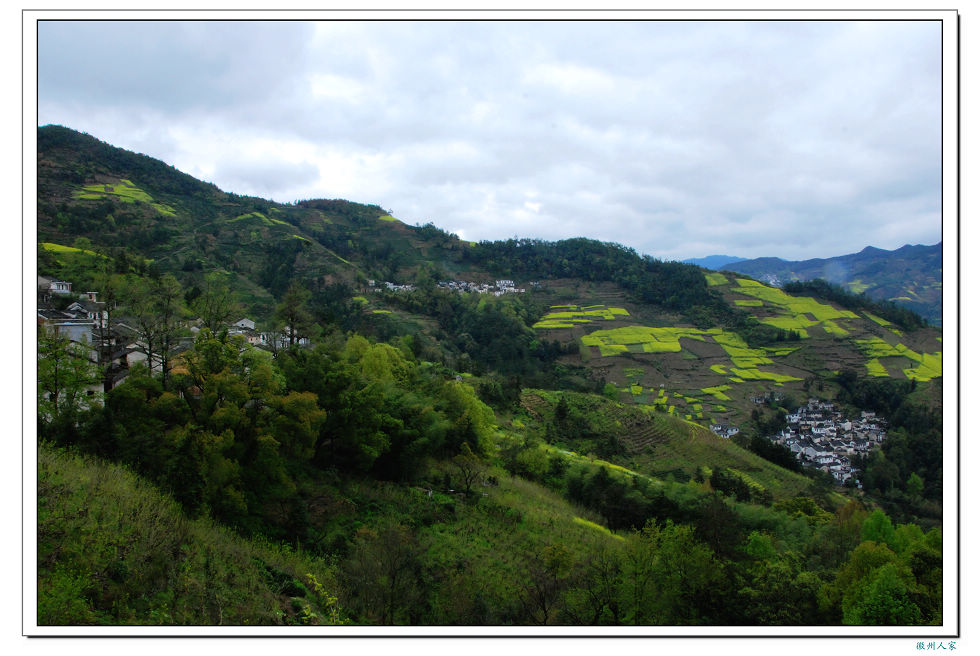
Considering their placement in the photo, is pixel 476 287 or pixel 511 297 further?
pixel 476 287

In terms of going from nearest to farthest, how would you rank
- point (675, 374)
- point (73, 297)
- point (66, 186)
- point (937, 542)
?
point (937, 542) → point (73, 297) → point (675, 374) → point (66, 186)

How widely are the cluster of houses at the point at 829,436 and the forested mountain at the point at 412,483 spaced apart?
326 mm

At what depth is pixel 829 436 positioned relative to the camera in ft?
135

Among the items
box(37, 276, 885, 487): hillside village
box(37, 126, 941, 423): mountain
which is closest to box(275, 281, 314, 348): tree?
box(37, 276, 885, 487): hillside village

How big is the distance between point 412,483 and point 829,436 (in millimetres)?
38932

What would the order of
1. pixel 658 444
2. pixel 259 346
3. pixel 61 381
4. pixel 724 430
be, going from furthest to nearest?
1. pixel 724 430
2. pixel 658 444
3. pixel 259 346
4. pixel 61 381

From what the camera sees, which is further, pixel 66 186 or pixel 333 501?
pixel 66 186

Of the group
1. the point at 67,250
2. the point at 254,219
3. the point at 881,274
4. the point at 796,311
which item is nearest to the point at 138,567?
the point at 67,250

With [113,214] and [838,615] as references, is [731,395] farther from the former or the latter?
[113,214]

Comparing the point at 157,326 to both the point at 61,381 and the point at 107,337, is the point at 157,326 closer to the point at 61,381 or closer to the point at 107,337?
the point at 107,337

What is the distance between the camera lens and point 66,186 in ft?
195

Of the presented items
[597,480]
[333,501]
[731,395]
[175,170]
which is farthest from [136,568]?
[175,170]

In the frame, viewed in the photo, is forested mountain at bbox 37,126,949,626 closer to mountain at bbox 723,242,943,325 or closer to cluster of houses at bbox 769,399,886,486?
cluster of houses at bbox 769,399,886,486
